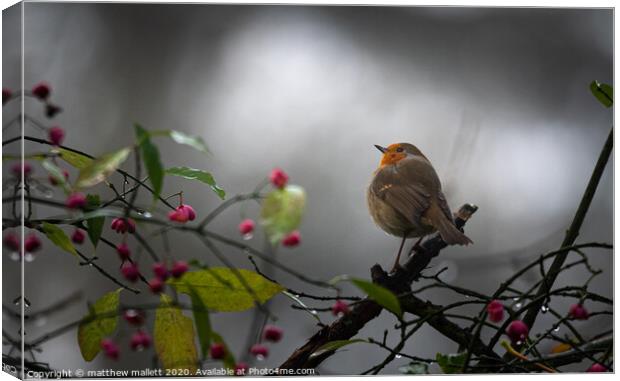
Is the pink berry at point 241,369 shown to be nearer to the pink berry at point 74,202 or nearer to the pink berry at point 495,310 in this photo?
the pink berry at point 495,310

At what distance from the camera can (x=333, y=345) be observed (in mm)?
1742

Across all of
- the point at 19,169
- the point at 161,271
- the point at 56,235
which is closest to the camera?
the point at 161,271

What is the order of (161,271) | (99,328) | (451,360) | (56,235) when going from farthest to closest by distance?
(451,360)
(99,328)
(56,235)
(161,271)

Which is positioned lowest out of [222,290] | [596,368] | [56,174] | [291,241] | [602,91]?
[596,368]

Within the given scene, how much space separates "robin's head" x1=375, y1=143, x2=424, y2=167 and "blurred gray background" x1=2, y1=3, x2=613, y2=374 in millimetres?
32

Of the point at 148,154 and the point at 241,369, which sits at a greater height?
the point at 148,154

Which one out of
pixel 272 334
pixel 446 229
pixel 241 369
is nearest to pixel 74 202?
pixel 272 334

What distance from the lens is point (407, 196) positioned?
7.17 ft

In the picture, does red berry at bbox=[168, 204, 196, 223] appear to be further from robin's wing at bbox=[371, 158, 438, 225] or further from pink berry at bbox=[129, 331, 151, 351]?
robin's wing at bbox=[371, 158, 438, 225]

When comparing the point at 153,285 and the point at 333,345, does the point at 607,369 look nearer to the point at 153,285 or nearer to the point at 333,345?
the point at 333,345

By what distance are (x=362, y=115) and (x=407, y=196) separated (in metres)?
0.25

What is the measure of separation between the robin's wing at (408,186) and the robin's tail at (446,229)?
3 cm

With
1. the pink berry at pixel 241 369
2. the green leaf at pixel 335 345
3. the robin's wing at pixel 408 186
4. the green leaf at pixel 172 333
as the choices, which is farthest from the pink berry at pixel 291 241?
the robin's wing at pixel 408 186

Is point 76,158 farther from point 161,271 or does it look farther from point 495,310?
point 495,310
